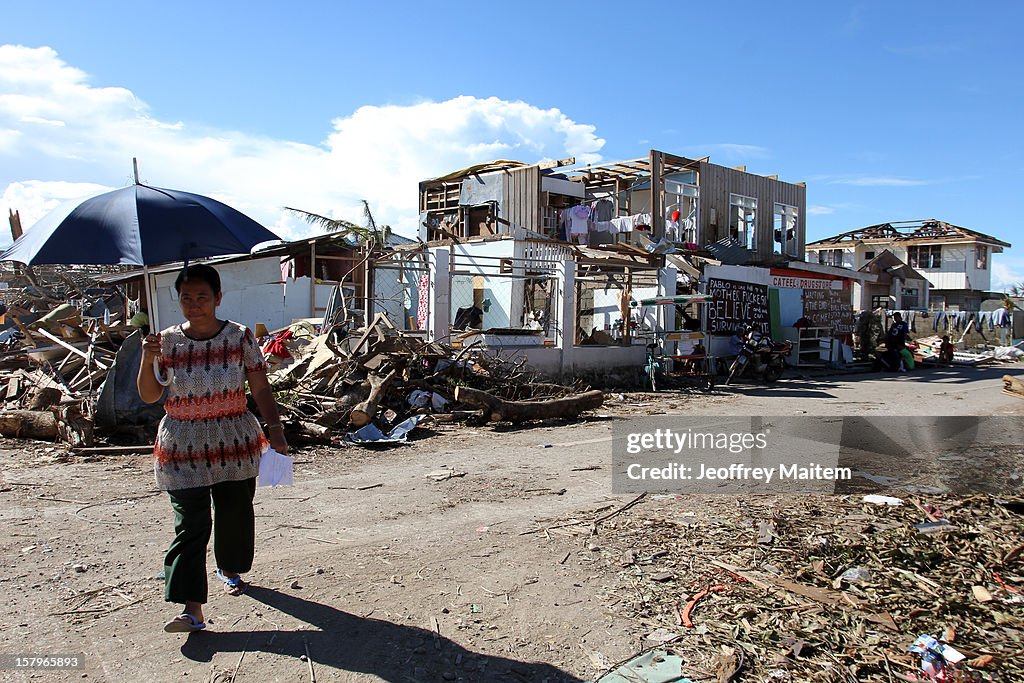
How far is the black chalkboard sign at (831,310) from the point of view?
23109mm

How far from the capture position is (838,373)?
65.8 ft

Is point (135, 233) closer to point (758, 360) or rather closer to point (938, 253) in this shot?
point (758, 360)

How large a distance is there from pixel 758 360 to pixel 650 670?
1486 centimetres

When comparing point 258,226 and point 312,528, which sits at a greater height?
point 258,226

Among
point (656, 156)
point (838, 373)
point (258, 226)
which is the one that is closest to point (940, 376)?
point (838, 373)

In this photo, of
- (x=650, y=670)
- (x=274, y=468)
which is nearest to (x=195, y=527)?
(x=274, y=468)

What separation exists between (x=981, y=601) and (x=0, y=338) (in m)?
17.9

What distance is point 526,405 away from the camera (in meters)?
10.1

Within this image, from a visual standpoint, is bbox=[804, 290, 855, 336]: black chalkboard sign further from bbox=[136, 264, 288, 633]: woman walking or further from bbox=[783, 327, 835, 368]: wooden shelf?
bbox=[136, 264, 288, 633]: woman walking

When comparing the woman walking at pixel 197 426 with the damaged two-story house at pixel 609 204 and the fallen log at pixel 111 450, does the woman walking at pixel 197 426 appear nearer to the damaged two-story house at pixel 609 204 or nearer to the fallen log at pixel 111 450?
the fallen log at pixel 111 450

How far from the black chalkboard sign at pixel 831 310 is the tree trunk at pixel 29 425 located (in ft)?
66.7

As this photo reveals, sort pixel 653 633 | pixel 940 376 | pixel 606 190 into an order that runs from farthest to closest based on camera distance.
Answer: pixel 606 190 → pixel 940 376 → pixel 653 633

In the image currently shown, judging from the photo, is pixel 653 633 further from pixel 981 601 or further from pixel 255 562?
pixel 255 562

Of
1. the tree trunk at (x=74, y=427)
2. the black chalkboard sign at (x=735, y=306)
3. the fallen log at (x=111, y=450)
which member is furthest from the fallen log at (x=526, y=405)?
the black chalkboard sign at (x=735, y=306)
